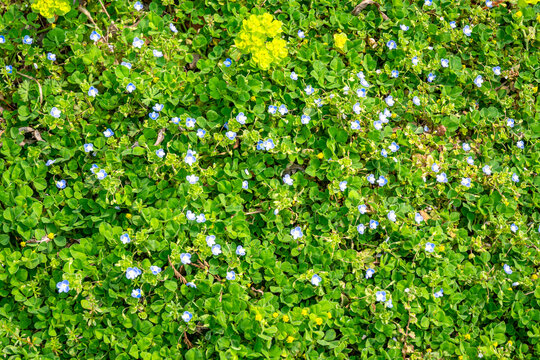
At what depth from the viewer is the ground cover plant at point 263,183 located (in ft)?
9.75

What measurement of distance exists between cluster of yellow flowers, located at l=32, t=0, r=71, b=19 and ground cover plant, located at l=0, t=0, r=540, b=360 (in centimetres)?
1

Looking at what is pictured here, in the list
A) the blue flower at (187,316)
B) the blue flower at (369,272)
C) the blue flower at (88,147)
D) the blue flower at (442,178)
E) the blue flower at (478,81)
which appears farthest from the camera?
the blue flower at (478,81)

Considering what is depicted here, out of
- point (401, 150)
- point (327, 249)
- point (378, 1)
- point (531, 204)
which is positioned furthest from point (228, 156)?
point (531, 204)

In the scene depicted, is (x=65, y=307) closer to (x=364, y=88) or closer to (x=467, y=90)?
(x=364, y=88)

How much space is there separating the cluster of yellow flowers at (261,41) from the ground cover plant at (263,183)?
13mm

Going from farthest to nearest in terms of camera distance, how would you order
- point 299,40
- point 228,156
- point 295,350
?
point 299,40, point 228,156, point 295,350

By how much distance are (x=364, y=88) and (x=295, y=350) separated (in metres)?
1.84

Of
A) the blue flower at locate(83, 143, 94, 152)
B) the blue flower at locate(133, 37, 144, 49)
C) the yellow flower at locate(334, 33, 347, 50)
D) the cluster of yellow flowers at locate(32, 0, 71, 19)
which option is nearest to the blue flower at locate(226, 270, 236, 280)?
the blue flower at locate(83, 143, 94, 152)

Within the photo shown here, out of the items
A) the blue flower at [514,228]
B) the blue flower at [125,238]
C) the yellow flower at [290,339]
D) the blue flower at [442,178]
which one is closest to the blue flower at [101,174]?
the blue flower at [125,238]

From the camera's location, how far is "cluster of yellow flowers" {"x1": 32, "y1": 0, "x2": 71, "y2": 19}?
3438mm

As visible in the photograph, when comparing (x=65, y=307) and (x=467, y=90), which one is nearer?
(x=65, y=307)

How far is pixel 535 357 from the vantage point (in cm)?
319

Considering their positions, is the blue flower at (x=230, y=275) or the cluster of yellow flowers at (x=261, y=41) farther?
the cluster of yellow flowers at (x=261, y=41)

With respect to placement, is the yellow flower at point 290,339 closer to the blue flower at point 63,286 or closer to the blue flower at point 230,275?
the blue flower at point 230,275
